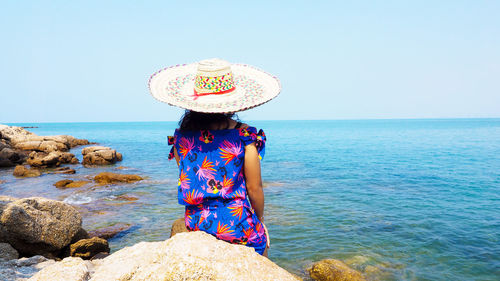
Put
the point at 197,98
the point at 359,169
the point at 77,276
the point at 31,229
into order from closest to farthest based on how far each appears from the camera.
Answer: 1. the point at 197,98
2. the point at 77,276
3. the point at 31,229
4. the point at 359,169

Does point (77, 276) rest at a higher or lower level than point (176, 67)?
lower

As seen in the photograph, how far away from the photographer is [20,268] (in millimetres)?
5672

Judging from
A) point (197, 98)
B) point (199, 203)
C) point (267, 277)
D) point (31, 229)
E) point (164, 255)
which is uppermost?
point (197, 98)

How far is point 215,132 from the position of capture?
8.98 feet

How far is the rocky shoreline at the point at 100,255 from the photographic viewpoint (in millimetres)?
2527

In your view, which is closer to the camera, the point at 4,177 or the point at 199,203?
the point at 199,203

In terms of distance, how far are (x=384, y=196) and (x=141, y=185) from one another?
13107 mm

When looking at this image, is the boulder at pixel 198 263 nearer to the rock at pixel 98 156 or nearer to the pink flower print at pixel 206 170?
the pink flower print at pixel 206 170

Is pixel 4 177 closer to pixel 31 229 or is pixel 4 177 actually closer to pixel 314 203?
pixel 31 229

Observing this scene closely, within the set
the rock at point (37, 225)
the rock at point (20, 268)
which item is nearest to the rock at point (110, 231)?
the rock at point (37, 225)

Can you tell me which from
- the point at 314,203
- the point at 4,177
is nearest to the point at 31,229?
the point at 314,203

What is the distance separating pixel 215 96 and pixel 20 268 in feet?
17.2

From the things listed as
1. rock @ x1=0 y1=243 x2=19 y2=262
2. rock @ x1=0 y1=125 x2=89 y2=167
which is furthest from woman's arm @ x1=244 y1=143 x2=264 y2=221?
rock @ x1=0 y1=125 x2=89 y2=167

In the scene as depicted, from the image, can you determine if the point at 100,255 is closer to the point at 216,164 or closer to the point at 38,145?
the point at 216,164
